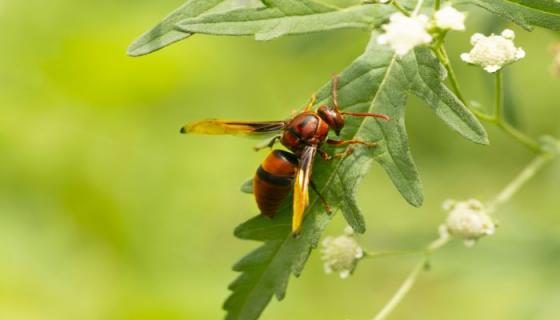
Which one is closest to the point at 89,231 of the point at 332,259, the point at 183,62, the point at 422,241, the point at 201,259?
the point at 201,259

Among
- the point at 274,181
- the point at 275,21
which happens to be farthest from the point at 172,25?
the point at 274,181

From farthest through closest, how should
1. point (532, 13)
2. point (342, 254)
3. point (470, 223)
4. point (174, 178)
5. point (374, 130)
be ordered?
point (174, 178) → point (342, 254) → point (470, 223) → point (374, 130) → point (532, 13)

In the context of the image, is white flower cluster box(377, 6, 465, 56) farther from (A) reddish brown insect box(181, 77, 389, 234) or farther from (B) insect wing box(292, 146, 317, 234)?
(B) insect wing box(292, 146, 317, 234)

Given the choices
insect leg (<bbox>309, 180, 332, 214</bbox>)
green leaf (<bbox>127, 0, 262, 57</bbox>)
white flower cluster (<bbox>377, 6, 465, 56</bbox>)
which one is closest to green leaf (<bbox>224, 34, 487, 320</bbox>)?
insect leg (<bbox>309, 180, 332, 214</bbox>)

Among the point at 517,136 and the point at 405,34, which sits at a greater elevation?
the point at 405,34

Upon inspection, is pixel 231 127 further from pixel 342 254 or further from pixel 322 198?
pixel 342 254

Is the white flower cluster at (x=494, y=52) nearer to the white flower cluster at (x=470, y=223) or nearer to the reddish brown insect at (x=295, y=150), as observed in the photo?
the reddish brown insect at (x=295, y=150)

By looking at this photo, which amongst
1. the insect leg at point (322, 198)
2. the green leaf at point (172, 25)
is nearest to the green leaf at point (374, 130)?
the insect leg at point (322, 198)
